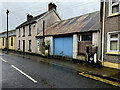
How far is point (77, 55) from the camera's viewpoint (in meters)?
11.0

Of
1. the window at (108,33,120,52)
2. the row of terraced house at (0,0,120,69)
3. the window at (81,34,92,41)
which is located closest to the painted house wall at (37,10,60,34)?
the row of terraced house at (0,0,120,69)

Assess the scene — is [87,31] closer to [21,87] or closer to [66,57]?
[66,57]

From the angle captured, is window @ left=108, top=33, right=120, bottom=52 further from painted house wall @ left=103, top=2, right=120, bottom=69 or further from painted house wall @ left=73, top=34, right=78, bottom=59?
painted house wall @ left=73, top=34, right=78, bottom=59

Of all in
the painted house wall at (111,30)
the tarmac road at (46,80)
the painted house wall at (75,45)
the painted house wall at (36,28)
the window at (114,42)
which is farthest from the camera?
the painted house wall at (36,28)

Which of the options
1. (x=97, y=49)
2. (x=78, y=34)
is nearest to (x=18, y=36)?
(x=78, y=34)

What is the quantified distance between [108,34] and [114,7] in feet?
7.27

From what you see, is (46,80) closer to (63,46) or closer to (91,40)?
(91,40)

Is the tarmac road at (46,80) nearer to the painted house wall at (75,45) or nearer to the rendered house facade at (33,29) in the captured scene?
the painted house wall at (75,45)

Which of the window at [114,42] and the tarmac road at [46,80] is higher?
the window at [114,42]

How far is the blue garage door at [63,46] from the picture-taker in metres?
12.0

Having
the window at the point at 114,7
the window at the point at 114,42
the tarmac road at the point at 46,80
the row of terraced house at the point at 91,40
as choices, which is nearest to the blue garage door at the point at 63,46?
the row of terraced house at the point at 91,40

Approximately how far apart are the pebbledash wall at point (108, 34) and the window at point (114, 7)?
0.22 m

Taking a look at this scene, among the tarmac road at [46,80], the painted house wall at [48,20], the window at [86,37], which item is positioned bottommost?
the tarmac road at [46,80]

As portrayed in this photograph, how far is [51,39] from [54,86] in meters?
10.5
